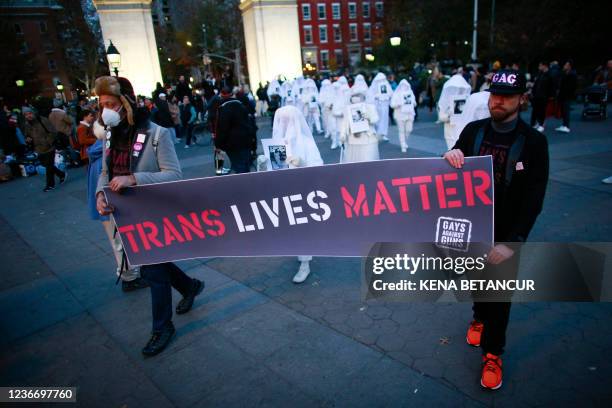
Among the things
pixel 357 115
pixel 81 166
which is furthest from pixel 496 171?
pixel 81 166

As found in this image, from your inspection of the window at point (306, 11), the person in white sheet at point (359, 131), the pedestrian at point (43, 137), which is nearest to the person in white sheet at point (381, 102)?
the person in white sheet at point (359, 131)

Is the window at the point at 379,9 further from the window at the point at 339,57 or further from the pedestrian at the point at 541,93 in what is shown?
the pedestrian at the point at 541,93

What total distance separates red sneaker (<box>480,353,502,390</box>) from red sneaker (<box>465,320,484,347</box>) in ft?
1.37

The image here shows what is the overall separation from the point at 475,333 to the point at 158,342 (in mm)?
2753

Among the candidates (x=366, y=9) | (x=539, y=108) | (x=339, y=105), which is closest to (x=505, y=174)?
(x=339, y=105)

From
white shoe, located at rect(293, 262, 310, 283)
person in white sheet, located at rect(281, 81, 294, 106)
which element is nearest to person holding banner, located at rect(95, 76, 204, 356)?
white shoe, located at rect(293, 262, 310, 283)

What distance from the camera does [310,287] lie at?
4.47 metres

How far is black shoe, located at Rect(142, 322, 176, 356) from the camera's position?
3496 mm

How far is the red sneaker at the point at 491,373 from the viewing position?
108 inches

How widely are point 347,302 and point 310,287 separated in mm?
543

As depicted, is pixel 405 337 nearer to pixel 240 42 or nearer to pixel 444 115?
pixel 444 115

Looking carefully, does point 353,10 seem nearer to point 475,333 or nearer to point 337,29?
point 337,29

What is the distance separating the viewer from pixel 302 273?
4.62 m

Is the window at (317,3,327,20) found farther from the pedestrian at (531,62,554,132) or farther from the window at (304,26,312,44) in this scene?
the pedestrian at (531,62,554,132)
